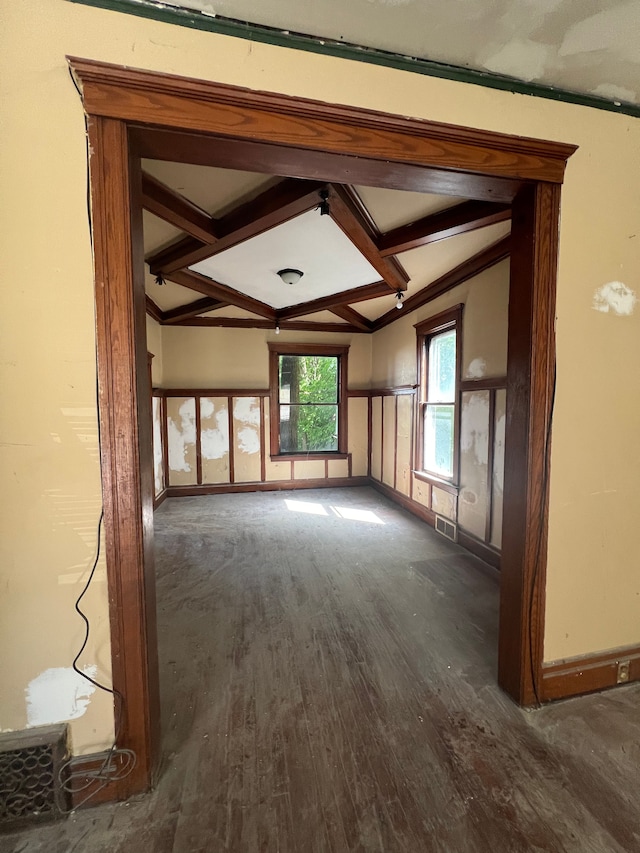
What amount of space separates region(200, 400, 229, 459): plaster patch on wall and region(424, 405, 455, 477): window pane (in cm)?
289

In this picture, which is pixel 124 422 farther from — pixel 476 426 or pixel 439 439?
pixel 439 439

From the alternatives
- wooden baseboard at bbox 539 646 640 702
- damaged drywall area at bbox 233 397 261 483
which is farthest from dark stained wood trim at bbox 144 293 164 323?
wooden baseboard at bbox 539 646 640 702

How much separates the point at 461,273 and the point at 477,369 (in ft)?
2.92

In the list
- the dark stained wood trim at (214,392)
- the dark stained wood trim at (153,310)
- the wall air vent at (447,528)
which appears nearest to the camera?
the wall air vent at (447,528)

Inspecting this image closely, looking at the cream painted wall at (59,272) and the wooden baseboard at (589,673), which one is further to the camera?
the wooden baseboard at (589,673)

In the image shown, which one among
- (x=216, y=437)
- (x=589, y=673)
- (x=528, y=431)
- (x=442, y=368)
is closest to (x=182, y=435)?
(x=216, y=437)

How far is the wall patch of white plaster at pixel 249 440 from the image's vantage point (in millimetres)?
5355

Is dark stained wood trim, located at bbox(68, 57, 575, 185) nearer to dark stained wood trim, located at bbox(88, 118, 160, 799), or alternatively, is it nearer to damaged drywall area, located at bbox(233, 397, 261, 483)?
dark stained wood trim, located at bbox(88, 118, 160, 799)

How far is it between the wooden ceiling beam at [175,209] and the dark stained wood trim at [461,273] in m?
2.05

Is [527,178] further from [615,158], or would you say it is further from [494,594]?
[494,594]

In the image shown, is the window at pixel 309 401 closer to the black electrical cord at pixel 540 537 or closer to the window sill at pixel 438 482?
the window sill at pixel 438 482

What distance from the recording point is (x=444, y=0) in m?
1.12

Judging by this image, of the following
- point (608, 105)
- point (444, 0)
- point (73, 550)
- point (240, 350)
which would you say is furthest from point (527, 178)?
point (240, 350)

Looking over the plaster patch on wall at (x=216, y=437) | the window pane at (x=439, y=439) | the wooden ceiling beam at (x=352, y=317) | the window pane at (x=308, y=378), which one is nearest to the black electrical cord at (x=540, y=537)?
the window pane at (x=439, y=439)
